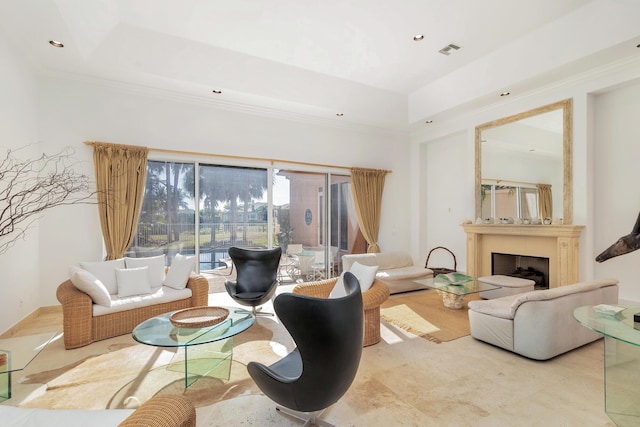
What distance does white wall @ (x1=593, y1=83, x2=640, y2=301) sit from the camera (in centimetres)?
416

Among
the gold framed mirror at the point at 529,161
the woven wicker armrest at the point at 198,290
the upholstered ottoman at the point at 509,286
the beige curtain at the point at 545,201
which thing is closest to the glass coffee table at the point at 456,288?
the upholstered ottoman at the point at 509,286

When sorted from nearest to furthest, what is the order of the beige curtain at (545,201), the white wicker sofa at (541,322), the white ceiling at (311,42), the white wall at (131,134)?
the white wicker sofa at (541,322), the white ceiling at (311,42), the white wall at (131,134), the beige curtain at (545,201)

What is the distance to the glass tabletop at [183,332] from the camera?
2443 millimetres

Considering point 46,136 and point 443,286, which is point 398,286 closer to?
point 443,286

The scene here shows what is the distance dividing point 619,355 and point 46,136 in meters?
6.61

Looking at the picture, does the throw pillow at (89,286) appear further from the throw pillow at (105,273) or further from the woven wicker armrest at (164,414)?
the woven wicker armrest at (164,414)

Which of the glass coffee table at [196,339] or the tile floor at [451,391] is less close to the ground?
the glass coffee table at [196,339]

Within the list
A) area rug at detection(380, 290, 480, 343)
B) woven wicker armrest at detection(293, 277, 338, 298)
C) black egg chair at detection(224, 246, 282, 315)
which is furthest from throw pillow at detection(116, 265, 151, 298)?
area rug at detection(380, 290, 480, 343)

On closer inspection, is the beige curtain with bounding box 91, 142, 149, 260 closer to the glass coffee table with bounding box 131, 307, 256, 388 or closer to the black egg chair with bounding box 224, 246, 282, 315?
the black egg chair with bounding box 224, 246, 282, 315

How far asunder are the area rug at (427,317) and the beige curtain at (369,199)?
1.76 m

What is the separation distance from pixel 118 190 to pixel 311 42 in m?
3.49

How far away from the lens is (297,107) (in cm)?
548

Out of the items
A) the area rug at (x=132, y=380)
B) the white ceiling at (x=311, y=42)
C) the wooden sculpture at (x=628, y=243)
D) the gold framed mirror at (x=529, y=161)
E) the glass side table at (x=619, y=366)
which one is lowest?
the area rug at (x=132, y=380)

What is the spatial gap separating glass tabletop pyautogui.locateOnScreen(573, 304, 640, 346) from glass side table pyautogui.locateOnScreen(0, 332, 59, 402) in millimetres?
3829
